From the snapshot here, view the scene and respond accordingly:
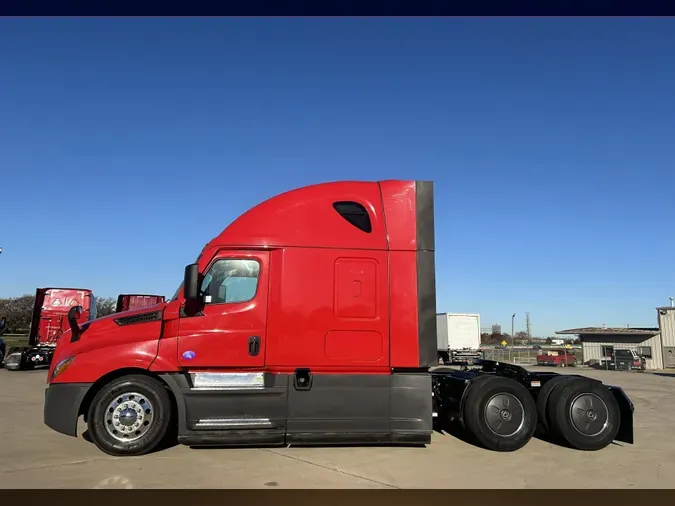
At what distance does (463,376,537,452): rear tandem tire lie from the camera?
6780 millimetres

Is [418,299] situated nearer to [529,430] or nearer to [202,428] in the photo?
[529,430]

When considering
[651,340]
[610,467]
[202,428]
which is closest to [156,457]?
[202,428]

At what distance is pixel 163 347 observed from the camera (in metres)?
6.31

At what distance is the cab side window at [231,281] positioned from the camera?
652cm

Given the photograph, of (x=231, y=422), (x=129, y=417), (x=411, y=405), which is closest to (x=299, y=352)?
(x=231, y=422)

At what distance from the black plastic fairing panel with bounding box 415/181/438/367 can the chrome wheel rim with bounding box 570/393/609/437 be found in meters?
2.40

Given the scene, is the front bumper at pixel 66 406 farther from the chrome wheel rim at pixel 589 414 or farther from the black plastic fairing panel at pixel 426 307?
the chrome wheel rim at pixel 589 414

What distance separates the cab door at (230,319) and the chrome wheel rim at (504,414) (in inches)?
129

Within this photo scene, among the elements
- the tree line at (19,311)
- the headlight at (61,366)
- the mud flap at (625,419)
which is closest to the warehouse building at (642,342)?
the mud flap at (625,419)

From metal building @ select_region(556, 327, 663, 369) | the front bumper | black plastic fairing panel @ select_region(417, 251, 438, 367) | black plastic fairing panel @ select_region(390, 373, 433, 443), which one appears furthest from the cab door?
metal building @ select_region(556, 327, 663, 369)

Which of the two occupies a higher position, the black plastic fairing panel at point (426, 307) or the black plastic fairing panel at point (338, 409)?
the black plastic fairing panel at point (426, 307)

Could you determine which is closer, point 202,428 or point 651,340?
point 202,428

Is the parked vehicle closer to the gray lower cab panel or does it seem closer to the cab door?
the gray lower cab panel
